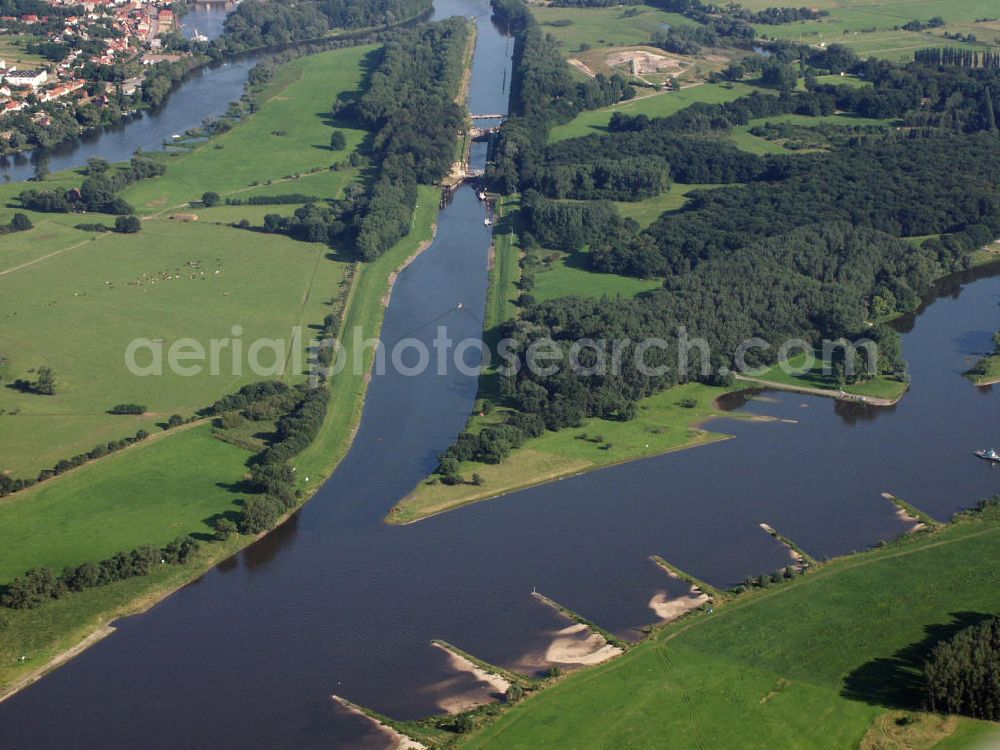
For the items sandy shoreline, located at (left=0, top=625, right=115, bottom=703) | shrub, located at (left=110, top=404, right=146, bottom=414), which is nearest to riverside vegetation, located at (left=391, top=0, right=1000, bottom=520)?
sandy shoreline, located at (left=0, top=625, right=115, bottom=703)

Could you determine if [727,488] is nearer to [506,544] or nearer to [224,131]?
[506,544]

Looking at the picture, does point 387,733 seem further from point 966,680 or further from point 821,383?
point 821,383

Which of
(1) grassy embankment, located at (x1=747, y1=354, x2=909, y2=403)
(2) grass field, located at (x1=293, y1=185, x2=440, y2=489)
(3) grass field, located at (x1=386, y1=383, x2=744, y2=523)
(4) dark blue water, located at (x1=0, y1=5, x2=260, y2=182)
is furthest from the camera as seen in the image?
(4) dark blue water, located at (x1=0, y1=5, x2=260, y2=182)

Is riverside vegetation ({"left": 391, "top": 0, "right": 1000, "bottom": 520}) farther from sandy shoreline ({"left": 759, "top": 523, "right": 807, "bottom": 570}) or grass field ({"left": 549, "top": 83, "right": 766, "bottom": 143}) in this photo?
sandy shoreline ({"left": 759, "top": 523, "right": 807, "bottom": 570})

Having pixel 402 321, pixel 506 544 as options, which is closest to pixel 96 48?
pixel 402 321

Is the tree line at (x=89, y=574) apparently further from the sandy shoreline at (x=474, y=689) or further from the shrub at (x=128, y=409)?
the sandy shoreline at (x=474, y=689)
